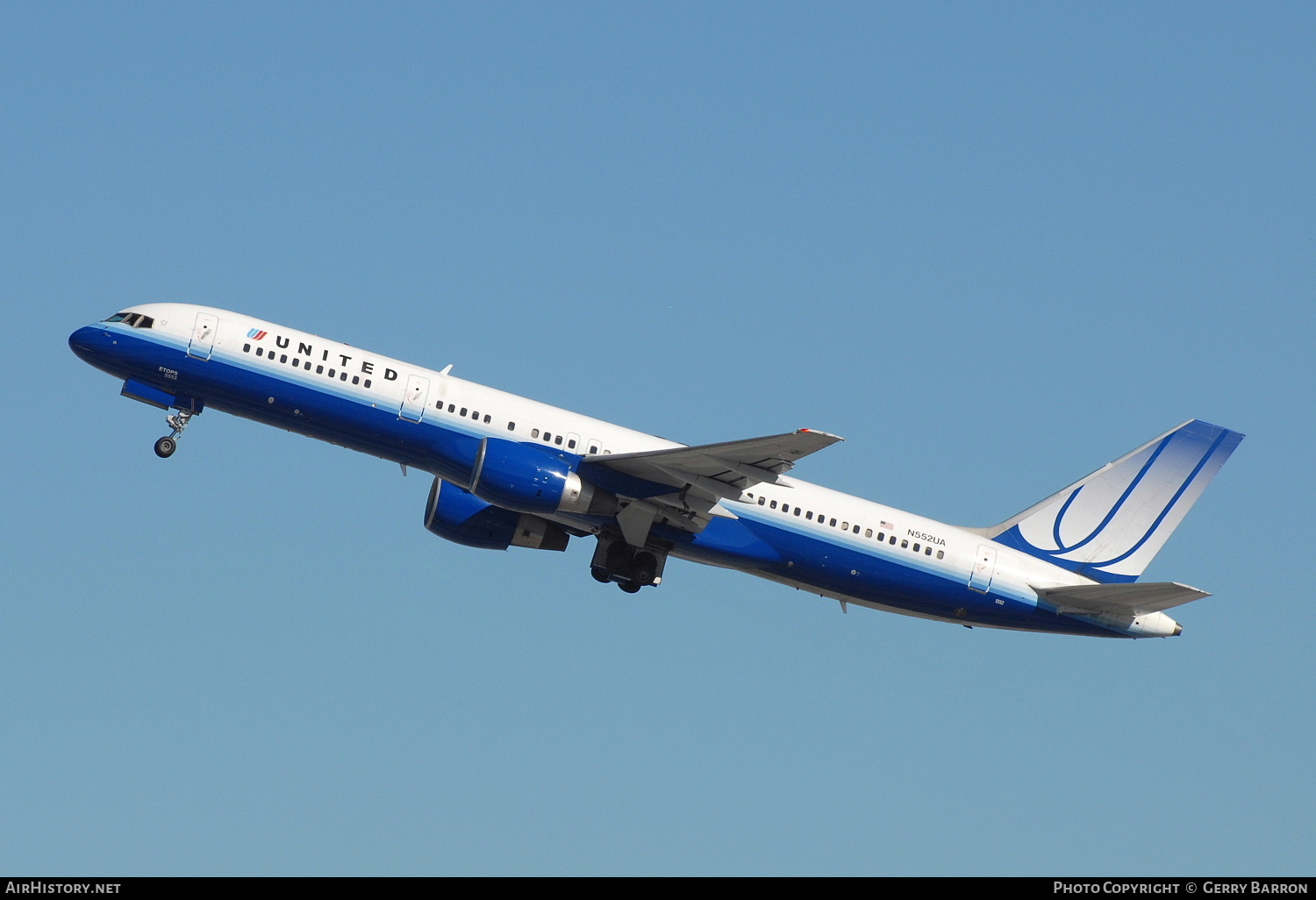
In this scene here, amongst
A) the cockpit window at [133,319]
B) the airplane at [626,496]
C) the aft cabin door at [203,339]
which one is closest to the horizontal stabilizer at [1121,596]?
the airplane at [626,496]

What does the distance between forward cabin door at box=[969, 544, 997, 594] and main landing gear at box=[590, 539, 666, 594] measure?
31.5 ft

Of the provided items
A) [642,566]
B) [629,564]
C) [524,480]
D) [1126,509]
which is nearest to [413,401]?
[524,480]

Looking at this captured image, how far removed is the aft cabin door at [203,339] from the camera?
1662 inches

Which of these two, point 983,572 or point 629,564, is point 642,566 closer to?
point 629,564

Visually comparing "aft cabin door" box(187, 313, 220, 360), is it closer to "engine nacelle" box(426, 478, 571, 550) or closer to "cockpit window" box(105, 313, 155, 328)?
"cockpit window" box(105, 313, 155, 328)

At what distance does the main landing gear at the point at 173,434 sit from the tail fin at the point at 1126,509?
82.9ft

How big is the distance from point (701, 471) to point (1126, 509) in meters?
15.8

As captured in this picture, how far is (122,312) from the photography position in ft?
142

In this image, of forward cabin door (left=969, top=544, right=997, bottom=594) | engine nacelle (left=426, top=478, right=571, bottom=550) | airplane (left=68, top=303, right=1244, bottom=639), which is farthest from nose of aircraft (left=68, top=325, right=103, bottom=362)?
forward cabin door (left=969, top=544, right=997, bottom=594)

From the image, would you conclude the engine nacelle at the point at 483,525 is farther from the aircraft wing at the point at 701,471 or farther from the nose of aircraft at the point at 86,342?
the nose of aircraft at the point at 86,342

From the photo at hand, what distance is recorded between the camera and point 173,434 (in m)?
43.6
